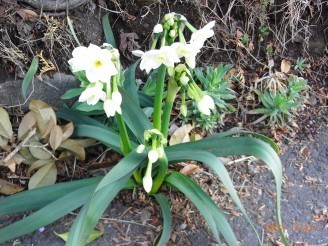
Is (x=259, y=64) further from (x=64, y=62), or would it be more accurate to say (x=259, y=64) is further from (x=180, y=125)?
(x=64, y=62)

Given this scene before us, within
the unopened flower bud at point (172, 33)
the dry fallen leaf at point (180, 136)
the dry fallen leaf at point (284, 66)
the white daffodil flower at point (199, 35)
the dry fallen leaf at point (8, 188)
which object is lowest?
the dry fallen leaf at point (8, 188)

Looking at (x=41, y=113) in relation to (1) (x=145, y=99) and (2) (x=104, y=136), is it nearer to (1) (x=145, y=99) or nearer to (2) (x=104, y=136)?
(2) (x=104, y=136)

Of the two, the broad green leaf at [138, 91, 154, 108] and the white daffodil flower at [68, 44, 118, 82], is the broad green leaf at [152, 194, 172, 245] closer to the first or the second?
the broad green leaf at [138, 91, 154, 108]

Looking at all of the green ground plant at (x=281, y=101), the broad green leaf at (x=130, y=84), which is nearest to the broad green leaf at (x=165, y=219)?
the broad green leaf at (x=130, y=84)

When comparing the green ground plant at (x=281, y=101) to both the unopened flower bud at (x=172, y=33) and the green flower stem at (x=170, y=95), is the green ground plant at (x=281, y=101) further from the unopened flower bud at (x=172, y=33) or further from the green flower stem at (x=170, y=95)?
the unopened flower bud at (x=172, y=33)

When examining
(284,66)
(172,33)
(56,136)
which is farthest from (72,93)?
(284,66)

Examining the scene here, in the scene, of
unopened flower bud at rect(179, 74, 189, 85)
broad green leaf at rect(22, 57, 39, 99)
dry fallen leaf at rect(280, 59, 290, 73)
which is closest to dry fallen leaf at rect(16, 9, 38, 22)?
broad green leaf at rect(22, 57, 39, 99)
